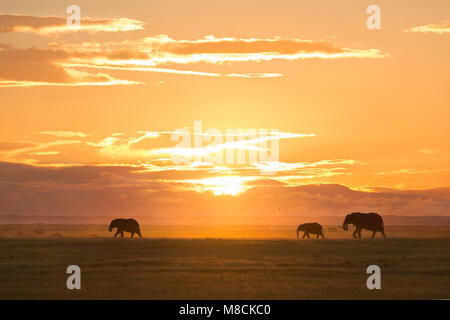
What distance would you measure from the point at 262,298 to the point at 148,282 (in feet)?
20.5

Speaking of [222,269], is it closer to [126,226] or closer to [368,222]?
[368,222]

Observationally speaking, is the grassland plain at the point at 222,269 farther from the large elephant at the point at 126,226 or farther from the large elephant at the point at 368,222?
the large elephant at the point at 126,226

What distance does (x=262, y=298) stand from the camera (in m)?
→ 28.0

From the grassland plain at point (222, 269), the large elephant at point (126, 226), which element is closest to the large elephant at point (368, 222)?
the grassland plain at point (222, 269)

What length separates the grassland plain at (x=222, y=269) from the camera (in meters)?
29.6

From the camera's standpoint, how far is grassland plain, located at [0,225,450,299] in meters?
29.6

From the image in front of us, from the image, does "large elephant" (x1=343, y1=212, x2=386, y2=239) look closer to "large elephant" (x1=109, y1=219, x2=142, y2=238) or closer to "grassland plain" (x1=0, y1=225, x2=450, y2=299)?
"grassland plain" (x1=0, y1=225, x2=450, y2=299)

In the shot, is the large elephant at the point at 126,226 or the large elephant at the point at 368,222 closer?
the large elephant at the point at 368,222

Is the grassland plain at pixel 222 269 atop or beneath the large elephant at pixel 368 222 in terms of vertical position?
beneath

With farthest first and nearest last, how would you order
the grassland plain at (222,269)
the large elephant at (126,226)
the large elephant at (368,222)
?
the large elephant at (126,226), the large elephant at (368,222), the grassland plain at (222,269)

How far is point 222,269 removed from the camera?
1457 inches

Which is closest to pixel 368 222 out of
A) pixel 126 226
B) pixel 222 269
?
pixel 126 226

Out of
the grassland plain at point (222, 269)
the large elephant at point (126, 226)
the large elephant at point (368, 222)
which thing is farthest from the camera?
the large elephant at point (126, 226)
